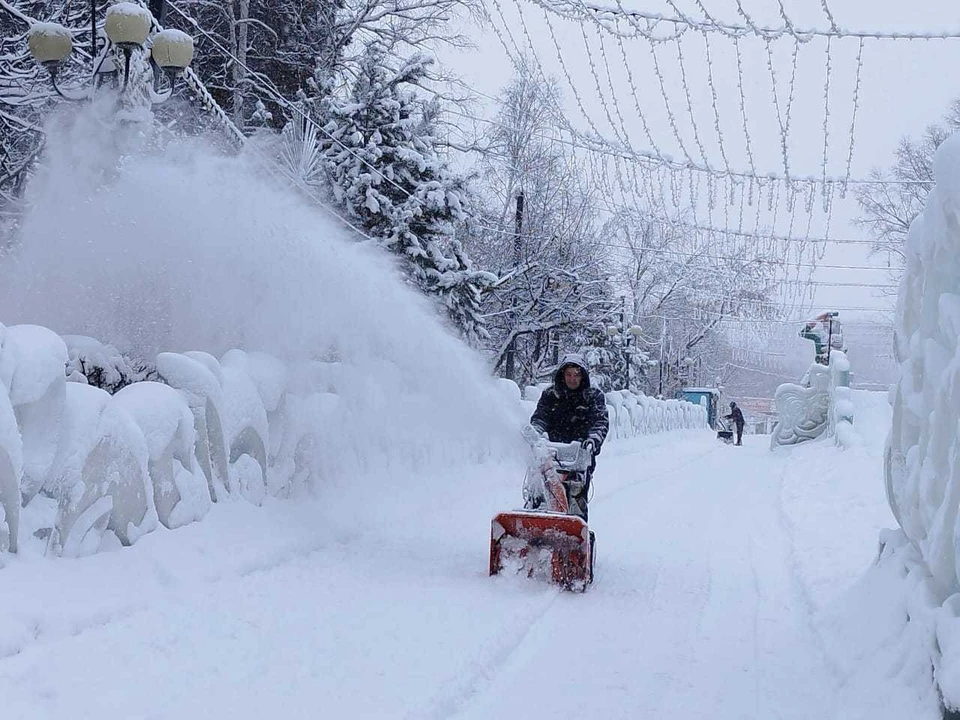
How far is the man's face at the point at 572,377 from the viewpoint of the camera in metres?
7.68

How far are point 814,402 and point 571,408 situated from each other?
879 inches

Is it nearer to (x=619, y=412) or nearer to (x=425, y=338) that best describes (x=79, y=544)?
(x=425, y=338)

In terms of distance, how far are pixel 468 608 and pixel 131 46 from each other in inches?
296

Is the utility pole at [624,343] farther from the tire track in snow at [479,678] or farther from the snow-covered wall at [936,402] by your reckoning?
the snow-covered wall at [936,402]

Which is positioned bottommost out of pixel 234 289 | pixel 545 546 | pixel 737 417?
pixel 737 417

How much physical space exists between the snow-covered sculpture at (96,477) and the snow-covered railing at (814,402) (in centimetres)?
2021

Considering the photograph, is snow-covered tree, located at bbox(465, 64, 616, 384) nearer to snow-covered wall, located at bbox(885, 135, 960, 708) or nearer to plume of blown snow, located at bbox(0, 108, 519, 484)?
plume of blown snow, located at bbox(0, 108, 519, 484)

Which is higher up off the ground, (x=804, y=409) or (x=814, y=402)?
(x=814, y=402)

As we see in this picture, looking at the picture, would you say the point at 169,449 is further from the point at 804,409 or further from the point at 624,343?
the point at 624,343

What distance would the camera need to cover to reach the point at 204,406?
22.8 ft

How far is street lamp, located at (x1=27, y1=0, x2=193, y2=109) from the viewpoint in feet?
34.2

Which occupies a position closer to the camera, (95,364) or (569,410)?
(569,410)

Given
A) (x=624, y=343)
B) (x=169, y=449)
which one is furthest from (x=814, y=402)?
(x=169, y=449)

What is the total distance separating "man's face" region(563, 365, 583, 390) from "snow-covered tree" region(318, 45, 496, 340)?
37.8 feet
